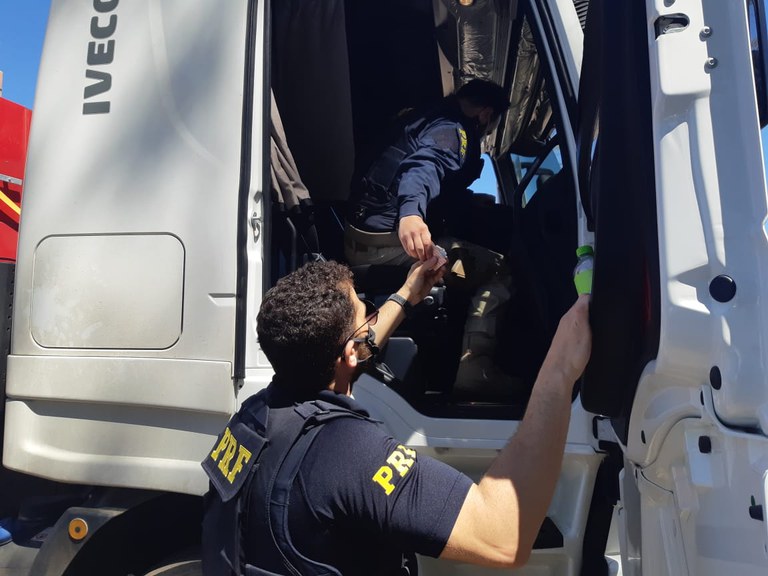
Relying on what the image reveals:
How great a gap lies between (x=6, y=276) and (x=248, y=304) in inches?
34.6

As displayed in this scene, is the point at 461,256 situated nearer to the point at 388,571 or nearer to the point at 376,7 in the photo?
the point at 388,571

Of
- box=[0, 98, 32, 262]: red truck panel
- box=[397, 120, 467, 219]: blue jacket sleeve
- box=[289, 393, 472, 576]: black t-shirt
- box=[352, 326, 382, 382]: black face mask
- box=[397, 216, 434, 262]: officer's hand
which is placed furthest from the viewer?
box=[0, 98, 32, 262]: red truck panel

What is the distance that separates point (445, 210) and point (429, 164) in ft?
1.34

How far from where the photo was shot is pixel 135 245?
70.7 inches

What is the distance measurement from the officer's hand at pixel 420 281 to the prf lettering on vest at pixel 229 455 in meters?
0.72

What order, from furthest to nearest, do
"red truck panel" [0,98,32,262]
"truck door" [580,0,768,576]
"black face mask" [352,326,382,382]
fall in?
"red truck panel" [0,98,32,262], "black face mask" [352,326,382,382], "truck door" [580,0,768,576]

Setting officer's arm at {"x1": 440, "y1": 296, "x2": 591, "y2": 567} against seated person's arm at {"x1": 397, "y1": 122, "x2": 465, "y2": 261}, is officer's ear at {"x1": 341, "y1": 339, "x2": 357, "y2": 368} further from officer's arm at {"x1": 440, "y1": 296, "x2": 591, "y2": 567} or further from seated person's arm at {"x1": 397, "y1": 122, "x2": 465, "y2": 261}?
seated person's arm at {"x1": 397, "y1": 122, "x2": 465, "y2": 261}

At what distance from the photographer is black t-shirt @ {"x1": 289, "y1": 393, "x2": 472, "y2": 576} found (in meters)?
1.09

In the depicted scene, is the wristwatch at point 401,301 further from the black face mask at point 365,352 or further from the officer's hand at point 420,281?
the black face mask at point 365,352

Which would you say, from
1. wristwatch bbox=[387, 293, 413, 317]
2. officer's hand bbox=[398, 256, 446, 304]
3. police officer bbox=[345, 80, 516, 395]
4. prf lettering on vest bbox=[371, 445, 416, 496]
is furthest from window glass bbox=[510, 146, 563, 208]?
prf lettering on vest bbox=[371, 445, 416, 496]

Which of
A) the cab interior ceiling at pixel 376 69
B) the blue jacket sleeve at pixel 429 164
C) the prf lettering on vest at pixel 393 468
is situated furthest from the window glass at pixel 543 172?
the prf lettering on vest at pixel 393 468

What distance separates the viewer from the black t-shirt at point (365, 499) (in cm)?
109

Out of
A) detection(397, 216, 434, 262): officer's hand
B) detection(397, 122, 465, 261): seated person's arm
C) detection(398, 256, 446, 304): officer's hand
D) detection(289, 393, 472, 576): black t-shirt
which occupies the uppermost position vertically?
detection(397, 122, 465, 261): seated person's arm

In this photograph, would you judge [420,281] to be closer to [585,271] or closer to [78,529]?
[585,271]
